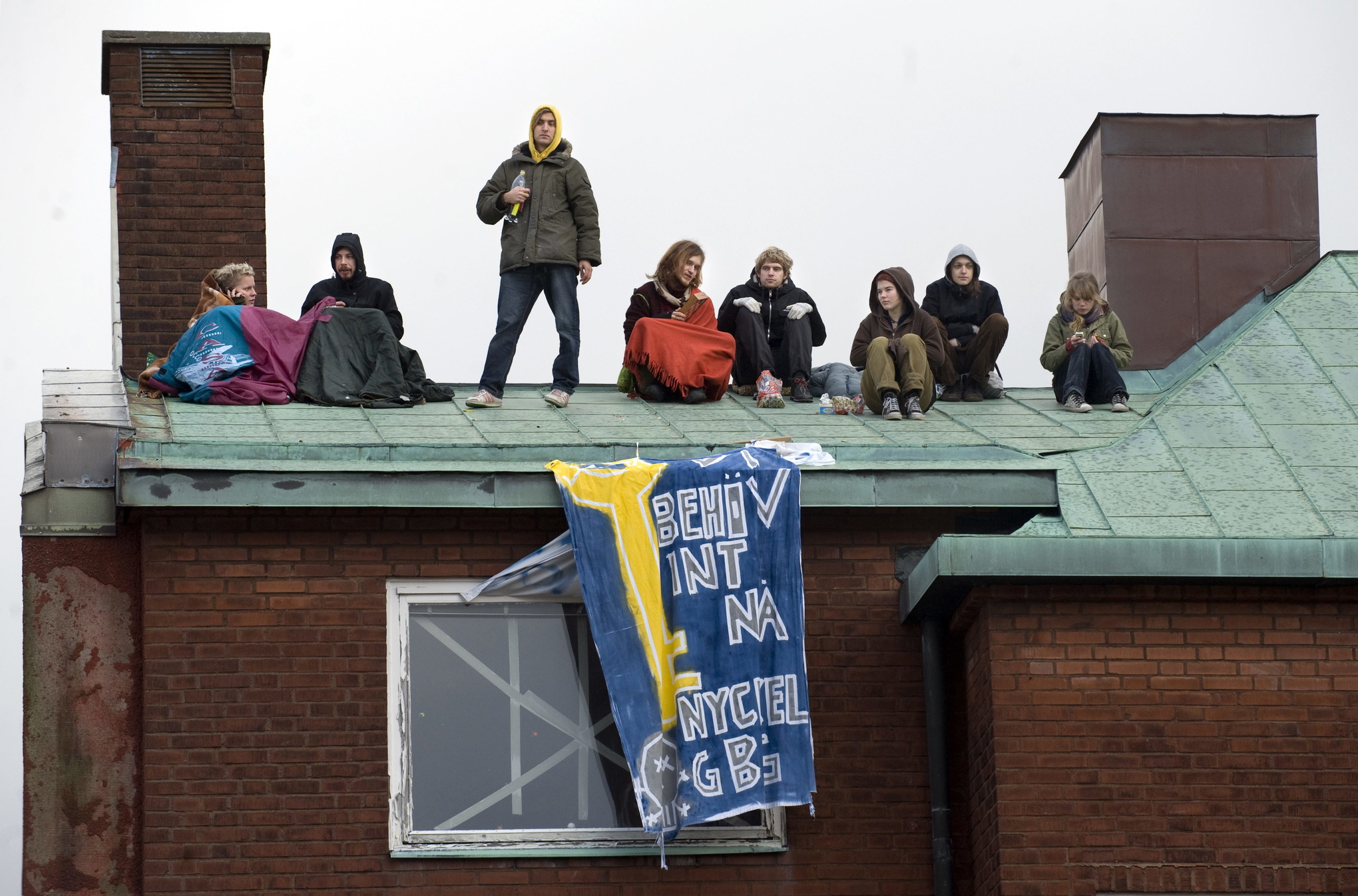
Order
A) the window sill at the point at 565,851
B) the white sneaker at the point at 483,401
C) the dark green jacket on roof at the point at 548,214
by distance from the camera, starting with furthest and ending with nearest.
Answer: the dark green jacket on roof at the point at 548,214 → the white sneaker at the point at 483,401 → the window sill at the point at 565,851

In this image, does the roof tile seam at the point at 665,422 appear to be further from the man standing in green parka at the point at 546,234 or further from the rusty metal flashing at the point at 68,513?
the rusty metal flashing at the point at 68,513

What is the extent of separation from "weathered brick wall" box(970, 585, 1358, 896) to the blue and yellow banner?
1095 mm

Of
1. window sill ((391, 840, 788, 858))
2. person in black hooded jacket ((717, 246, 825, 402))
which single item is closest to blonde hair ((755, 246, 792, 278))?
person in black hooded jacket ((717, 246, 825, 402))

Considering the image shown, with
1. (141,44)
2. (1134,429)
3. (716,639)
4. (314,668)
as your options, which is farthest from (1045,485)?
(141,44)

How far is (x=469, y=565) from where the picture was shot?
11062 millimetres

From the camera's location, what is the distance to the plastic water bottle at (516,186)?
13398 mm

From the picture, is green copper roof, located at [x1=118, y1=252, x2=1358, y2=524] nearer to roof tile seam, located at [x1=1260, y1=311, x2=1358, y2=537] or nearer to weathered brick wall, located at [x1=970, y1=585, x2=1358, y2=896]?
roof tile seam, located at [x1=1260, y1=311, x2=1358, y2=537]

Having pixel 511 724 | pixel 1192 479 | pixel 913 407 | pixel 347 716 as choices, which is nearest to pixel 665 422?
pixel 913 407

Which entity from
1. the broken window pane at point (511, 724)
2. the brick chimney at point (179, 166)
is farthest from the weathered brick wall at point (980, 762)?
the brick chimney at point (179, 166)

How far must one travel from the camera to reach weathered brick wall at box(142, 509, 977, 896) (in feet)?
34.4

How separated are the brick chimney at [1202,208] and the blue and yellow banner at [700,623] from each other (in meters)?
5.27

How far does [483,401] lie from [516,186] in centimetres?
155

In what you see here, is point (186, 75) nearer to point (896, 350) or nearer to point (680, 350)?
point (680, 350)

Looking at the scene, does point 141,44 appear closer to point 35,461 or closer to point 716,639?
point 35,461
